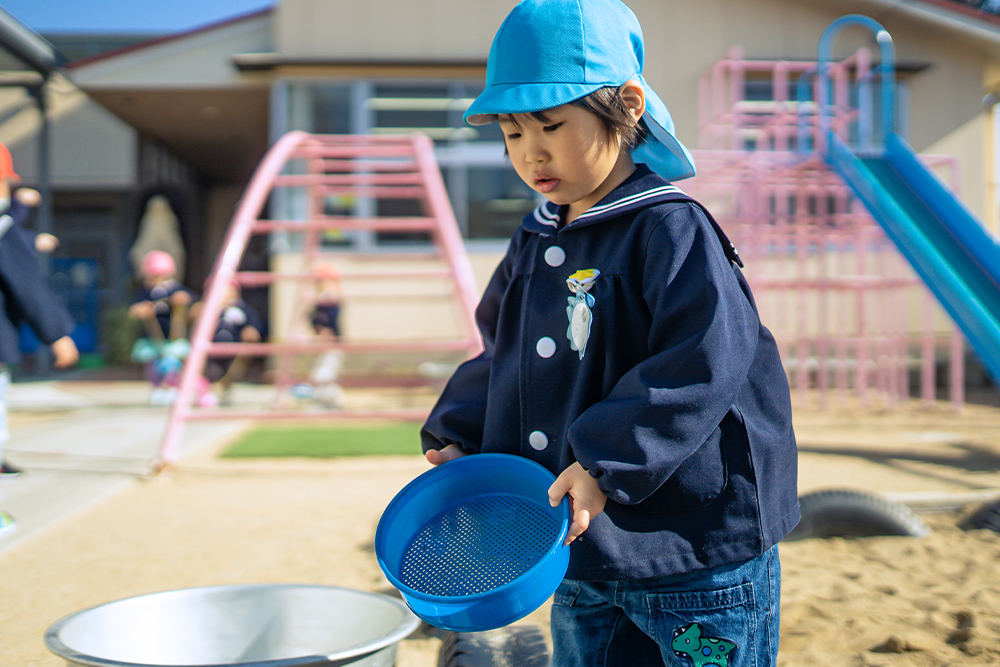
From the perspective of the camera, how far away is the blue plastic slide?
10.6 ft

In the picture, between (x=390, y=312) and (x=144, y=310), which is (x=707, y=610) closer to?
(x=144, y=310)

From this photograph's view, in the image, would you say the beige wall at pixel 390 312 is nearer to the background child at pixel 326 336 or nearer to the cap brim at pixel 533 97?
the background child at pixel 326 336

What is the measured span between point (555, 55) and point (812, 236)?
6.19m

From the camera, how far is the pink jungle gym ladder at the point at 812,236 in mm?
6070

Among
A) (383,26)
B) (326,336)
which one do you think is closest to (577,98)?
(326,336)

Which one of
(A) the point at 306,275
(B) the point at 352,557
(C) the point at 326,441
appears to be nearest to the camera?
(B) the point at 352,557

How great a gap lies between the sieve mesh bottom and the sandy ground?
0.71 m

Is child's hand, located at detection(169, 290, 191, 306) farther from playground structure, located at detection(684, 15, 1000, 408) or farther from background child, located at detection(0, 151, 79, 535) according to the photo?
playground structure, located at detection(684, 15, 1000, 408)

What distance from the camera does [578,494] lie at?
887 millimetres

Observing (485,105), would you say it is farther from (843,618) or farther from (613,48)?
(843,618)

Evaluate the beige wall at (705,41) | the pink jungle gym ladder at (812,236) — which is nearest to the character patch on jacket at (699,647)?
the pink jungle gym ladder at (812,236)

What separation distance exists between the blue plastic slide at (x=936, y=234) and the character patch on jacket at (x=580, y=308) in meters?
2.58

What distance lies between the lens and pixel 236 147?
12578 millimetres

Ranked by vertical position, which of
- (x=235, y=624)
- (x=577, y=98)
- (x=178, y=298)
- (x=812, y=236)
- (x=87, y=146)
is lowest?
(x=235, y=624)
